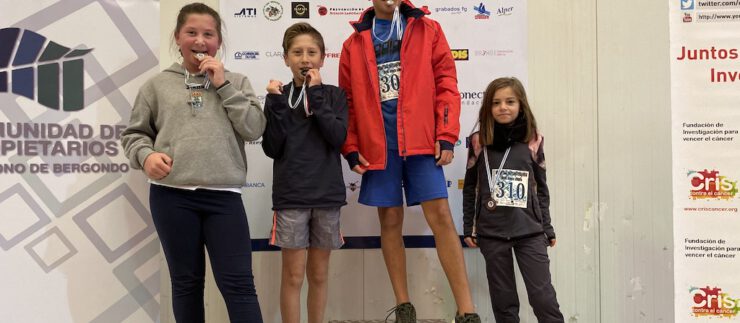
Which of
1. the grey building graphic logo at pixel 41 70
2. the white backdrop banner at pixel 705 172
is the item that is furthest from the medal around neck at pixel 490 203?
the grey building graphic logo at pixel 41 70

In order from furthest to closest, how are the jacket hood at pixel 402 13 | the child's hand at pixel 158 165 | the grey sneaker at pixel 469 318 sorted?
1. the jacket hood at pixel 402 13
2. the grey sneaker at pixel 469 318
3. the child's hand at pixel 158 165

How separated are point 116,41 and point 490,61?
6.31ft

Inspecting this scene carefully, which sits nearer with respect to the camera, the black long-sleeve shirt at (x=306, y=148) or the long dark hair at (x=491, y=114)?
the black long-sleeve shirt at (x=306, y=148)

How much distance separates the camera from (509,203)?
2641mm

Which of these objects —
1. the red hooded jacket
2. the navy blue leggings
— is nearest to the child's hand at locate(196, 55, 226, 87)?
the navy blue leggings

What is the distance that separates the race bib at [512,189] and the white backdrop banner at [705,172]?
715 millimetres

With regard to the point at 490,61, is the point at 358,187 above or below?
below

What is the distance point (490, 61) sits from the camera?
3041 millimetres

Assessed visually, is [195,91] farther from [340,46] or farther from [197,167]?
[340,46]

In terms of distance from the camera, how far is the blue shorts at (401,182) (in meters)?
2.60

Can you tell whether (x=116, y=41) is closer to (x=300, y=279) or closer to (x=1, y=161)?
(x=1, y=161)

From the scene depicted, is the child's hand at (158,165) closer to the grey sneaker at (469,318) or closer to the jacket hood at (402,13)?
the jacket hood at (402,13)

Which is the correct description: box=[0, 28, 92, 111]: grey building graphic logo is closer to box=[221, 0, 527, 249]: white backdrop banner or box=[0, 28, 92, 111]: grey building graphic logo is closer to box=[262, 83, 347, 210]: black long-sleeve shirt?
box=[221, 0, 527, 249]: white backdrop banner

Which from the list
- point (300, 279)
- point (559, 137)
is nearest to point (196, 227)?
point (300, 279)
